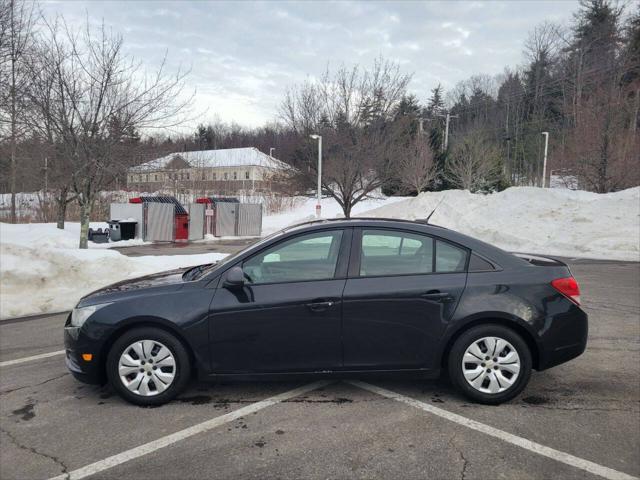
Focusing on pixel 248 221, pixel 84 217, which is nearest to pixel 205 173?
pixel 248 221

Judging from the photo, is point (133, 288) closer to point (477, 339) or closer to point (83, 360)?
point (83, 360)

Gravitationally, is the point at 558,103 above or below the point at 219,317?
above

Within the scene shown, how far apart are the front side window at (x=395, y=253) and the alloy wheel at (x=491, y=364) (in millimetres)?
736

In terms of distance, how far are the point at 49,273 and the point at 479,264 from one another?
729cm

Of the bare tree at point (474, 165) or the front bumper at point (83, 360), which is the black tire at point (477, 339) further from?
the bare tree at point (474, 165)

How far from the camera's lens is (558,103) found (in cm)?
5281

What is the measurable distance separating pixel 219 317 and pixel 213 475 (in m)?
1.22

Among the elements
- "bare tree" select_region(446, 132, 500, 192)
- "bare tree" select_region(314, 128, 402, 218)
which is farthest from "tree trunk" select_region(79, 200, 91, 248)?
"bare tree" select_region(446, 132, 500, 192)

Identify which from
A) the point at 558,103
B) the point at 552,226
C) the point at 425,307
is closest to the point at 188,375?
the point at 425,307

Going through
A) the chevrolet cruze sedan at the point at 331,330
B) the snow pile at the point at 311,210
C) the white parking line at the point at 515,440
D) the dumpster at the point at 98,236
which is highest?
the snow pile at the point at 311,210

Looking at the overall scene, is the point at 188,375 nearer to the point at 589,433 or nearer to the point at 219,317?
the point at 219,317

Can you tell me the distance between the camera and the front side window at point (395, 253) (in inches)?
153

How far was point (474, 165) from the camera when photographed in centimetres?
3828

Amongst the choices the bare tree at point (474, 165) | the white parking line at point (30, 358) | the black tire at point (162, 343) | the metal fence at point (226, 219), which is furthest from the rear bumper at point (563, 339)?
the bare tree at point (474, 165)
